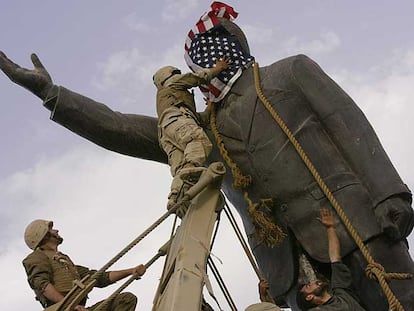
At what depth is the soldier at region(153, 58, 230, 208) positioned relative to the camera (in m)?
5.30

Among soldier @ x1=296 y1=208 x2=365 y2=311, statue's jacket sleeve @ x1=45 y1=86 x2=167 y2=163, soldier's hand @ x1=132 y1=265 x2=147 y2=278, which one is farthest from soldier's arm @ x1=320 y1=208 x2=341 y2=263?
statue's jacket sleeve @ x1=45 y1=86 x2=167 y2=163

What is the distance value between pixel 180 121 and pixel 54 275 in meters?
1.18

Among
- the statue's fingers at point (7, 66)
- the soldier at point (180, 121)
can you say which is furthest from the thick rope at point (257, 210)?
the statue's fingers at point (7, 66)

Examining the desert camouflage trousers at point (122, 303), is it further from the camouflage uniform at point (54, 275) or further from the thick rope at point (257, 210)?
the thick rope at point (257, 210)

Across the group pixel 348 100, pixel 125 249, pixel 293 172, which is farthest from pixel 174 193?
pixel 348 100

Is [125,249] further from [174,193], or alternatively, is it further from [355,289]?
[355,289]

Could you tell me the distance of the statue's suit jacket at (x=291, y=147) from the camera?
5.36 m

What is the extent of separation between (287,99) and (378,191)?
2.77ft

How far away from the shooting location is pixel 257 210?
567 centimetres

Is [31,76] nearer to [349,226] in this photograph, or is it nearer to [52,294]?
[52,294]

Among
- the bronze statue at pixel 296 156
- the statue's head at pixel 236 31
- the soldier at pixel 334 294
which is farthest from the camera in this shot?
the statue's head at pixel 236 31

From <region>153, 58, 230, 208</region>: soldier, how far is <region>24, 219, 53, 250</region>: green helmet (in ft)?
2.17

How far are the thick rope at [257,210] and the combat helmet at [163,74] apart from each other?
42 centimetres

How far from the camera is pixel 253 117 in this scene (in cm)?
581
